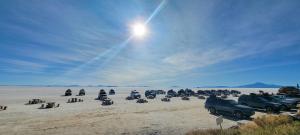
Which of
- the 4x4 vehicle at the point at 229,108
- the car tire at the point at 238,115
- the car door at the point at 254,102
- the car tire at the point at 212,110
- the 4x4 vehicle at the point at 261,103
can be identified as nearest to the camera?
the 4x4 vehicle at the point at 229,108

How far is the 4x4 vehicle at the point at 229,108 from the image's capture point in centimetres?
2080

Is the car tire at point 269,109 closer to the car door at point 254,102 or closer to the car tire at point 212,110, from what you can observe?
the car door at point 254,102

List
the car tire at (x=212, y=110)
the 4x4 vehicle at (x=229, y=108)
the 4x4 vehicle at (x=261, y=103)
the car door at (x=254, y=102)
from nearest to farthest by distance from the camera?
the 4x4 vehicle at (x=229, y=108)
the car tire at (x=212, y=110)
the 4x4 vehicle at (x=261, y=103)
the car door at (x=254, y=102)

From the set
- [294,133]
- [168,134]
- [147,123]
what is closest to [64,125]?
[147,123]

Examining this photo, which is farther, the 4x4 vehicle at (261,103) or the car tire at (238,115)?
the 4x4 vehicle at (261,103)

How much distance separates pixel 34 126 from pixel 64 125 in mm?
2230

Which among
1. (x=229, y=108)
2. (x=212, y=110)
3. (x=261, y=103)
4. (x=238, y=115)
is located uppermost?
(x=261, y=103)

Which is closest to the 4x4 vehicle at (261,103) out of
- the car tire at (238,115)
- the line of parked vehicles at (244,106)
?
the line of parked vehicles at (244,106)

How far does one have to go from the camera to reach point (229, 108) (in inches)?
863

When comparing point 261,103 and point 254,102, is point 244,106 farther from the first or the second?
point 254,102

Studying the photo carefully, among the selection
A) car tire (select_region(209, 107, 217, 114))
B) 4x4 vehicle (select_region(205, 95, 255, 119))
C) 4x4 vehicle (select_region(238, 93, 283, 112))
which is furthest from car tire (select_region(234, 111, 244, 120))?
4x4 vehicle (select_region(238, 93, 283, 112))

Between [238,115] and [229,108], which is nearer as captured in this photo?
[238,115]

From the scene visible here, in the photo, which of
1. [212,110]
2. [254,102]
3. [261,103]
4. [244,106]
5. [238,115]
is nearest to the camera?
[238,115]

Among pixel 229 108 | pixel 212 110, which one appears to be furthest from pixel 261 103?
pixel 229 108
